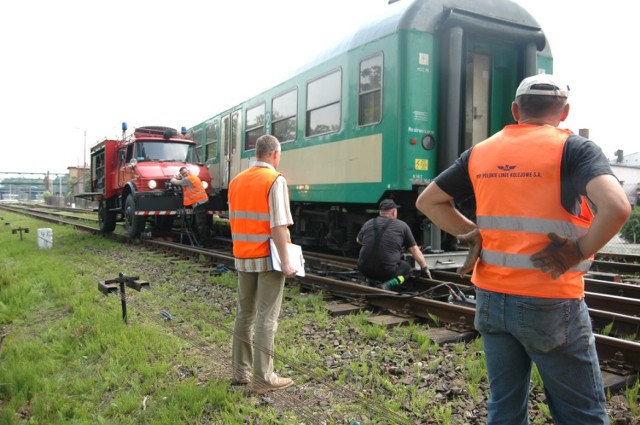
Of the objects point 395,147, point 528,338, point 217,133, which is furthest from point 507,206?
point 217,133

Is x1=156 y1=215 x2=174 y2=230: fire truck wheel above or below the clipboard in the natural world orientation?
below

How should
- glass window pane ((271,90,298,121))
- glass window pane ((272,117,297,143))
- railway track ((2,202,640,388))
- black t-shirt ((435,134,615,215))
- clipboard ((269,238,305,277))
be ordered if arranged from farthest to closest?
glass window pane ((272,117,297,143))
glass window pane ((271,90,298,121))
railway track ((2,202,640,388))
clipboard ((269,238,305,277))
black t-shirt ((435,134,615,215))

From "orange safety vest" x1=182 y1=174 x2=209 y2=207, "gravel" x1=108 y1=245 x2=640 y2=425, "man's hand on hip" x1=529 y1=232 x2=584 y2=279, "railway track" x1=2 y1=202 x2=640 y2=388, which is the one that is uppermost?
"orange safety vest" x1=182 y1=174 x2=209 y2=207

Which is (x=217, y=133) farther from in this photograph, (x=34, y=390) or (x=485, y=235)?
(x=485, y=235)

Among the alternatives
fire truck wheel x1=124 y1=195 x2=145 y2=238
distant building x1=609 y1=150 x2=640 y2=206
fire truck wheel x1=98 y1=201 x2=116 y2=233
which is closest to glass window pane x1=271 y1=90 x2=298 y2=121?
fire truck wheel x1=124 y1=195 x2=145 y2=238

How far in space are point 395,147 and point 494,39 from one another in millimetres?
2331

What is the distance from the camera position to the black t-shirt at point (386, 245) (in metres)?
6.28

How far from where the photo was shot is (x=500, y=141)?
2051 mm

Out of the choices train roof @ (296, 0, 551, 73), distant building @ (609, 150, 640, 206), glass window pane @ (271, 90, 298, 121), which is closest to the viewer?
train roof @ (296, 0, 551, 73)

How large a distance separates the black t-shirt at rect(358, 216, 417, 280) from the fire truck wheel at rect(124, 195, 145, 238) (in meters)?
7.69

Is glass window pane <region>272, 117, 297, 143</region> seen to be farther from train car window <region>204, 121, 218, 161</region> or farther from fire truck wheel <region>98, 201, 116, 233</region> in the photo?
fire truck wheel <region>98, 201, 116, 233</region>

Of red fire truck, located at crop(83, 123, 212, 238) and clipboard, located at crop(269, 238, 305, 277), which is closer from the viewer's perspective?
clipboard, located at crop(269, 238, 305, 277)

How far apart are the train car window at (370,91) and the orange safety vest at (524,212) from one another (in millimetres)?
5384

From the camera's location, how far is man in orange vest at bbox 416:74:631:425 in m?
1.83
